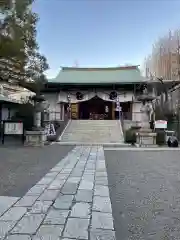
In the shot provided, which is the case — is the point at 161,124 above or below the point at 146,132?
above

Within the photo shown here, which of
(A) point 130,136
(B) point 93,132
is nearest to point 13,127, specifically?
(B) point 93,132

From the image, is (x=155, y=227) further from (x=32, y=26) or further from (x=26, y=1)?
(x=32, y=26)

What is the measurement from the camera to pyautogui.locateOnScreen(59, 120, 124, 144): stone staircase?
14.8 m

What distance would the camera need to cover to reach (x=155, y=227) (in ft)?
8.68

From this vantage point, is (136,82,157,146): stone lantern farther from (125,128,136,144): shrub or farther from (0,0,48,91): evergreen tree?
(0,0,48,91): evergreen tree

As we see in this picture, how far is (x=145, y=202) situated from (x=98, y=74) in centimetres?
2117

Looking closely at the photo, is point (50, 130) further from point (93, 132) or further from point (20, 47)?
point (20, 47)

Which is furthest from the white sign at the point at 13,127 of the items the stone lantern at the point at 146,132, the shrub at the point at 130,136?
the stone lantern at the point at 146,132

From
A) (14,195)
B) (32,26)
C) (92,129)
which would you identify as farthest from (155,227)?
(92,129)

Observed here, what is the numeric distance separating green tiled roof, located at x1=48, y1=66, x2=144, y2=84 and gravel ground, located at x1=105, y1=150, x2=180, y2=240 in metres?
15.8

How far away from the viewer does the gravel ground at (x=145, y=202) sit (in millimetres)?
2549

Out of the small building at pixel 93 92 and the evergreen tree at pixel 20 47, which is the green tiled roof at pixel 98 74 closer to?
the small building at pixel 93 92

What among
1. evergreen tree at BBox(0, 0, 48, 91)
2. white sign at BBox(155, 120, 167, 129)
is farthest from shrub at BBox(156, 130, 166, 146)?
evergreen tree at BBox(0, 0, 48, 91)

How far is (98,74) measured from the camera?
942 inches
